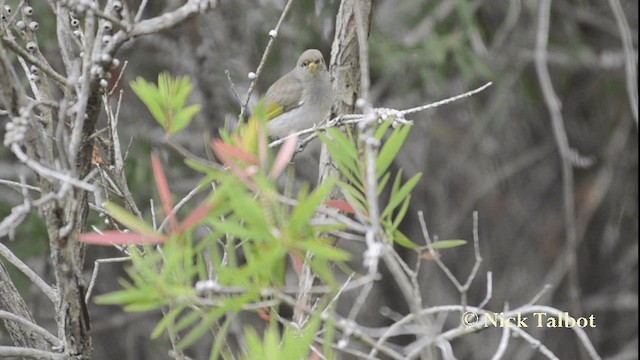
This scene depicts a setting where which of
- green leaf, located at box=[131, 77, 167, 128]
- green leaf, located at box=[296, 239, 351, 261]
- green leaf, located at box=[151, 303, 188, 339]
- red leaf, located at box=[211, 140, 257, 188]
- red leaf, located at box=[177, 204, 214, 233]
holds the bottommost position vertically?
green leaf, located at box=[151, 303, 188, 339]

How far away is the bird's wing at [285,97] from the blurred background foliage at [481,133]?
0.34 meters

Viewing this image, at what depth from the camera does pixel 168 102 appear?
4.86 feet

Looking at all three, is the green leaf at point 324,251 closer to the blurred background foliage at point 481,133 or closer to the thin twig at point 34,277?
the thin twig at point 34,277

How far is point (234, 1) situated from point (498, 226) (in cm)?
208

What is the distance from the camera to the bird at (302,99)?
4223 millimetres

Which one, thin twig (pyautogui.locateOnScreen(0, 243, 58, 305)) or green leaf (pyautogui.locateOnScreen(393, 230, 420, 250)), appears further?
thin twig (pyautogui.locateOnScreen(0, 243, 58, 305))

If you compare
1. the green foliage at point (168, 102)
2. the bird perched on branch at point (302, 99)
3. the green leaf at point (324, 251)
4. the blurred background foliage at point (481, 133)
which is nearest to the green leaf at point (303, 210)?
the green leaf at point (324, 251)

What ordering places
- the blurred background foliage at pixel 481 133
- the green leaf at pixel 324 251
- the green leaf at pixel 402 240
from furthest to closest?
the blurred background foliage at pixel 481 133 → the green leaf at pixel 402 240 → the green leaf at pixel 324 251

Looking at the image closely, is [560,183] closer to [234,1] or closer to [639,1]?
[639,1]

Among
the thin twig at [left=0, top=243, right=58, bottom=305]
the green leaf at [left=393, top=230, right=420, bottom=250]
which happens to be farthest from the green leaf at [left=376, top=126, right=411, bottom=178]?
the thin twig at [left=0, top=243, right=58, bottom=305]

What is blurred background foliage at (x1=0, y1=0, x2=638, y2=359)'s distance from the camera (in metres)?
4.72

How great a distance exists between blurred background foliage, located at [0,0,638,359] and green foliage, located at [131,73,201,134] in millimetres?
2999

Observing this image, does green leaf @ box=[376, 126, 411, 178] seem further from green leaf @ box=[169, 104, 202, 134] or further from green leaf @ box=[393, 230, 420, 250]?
green leaf @ box=[169, 104, 202, 134]

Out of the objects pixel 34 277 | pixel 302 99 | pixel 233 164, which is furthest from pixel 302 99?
pixel 233 164
